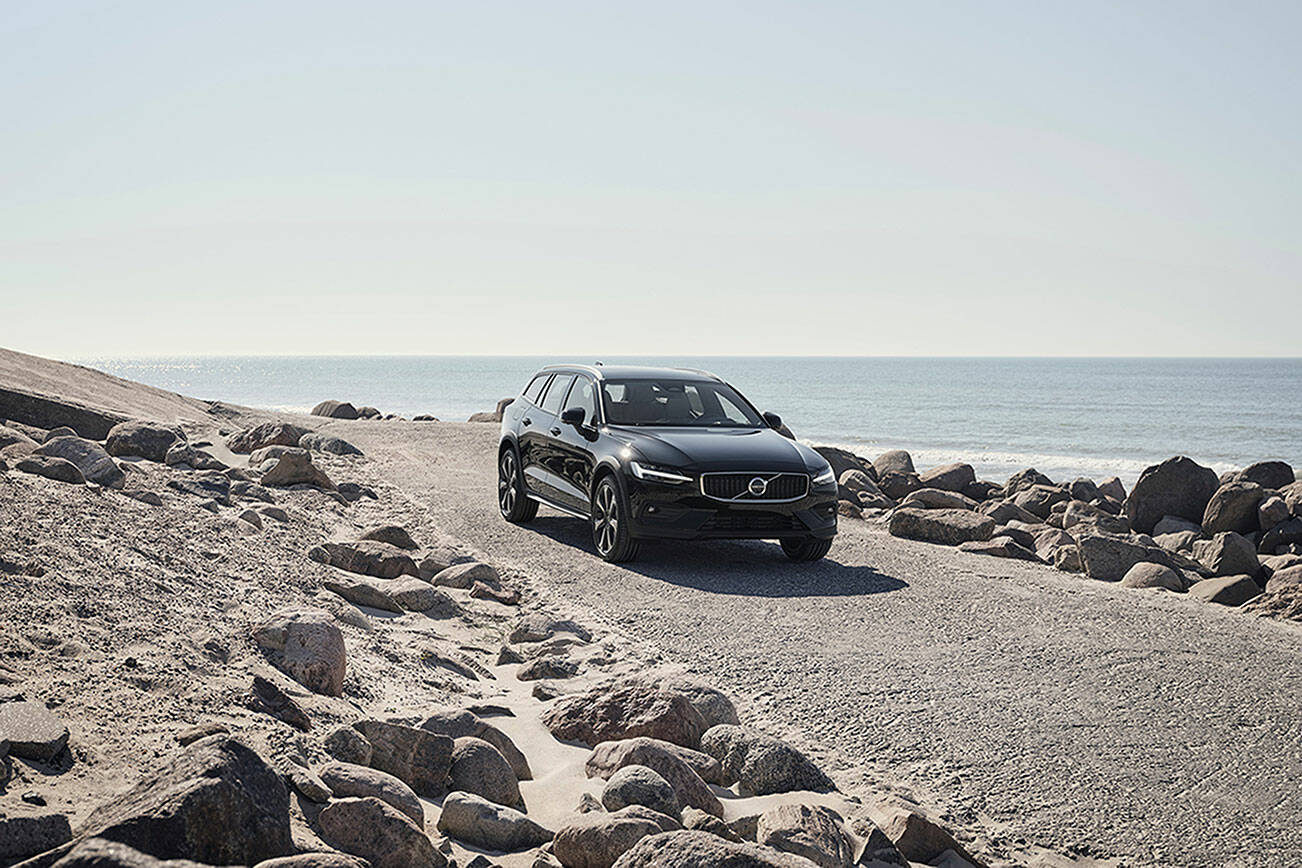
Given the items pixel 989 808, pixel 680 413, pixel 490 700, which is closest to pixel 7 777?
pixel 490 700

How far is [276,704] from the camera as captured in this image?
4801 millimetres

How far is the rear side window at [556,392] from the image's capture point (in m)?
12.1

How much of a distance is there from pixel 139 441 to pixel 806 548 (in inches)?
296

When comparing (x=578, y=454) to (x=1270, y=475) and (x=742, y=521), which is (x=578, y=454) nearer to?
(x=742, y=521)

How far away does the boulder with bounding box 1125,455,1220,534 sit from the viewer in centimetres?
1836

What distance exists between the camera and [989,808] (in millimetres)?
4602

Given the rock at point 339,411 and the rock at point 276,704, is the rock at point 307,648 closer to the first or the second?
the rock at point 276,704

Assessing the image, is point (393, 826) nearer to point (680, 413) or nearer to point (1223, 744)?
point (1223, 744)

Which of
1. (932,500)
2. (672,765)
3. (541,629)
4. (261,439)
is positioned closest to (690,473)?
(541,629)

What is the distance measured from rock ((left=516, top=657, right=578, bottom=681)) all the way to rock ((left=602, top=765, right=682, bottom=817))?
219cm

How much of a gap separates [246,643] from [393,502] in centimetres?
794

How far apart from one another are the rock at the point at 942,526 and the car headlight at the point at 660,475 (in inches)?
162

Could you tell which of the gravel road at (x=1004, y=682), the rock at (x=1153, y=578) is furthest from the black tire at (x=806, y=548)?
the rock at (x=1153, y=578)

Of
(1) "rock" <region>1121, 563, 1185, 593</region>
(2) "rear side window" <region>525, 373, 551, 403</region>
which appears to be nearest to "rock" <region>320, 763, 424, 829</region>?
(1) "rock" <region>1121, 563, 1185, 593</region>
